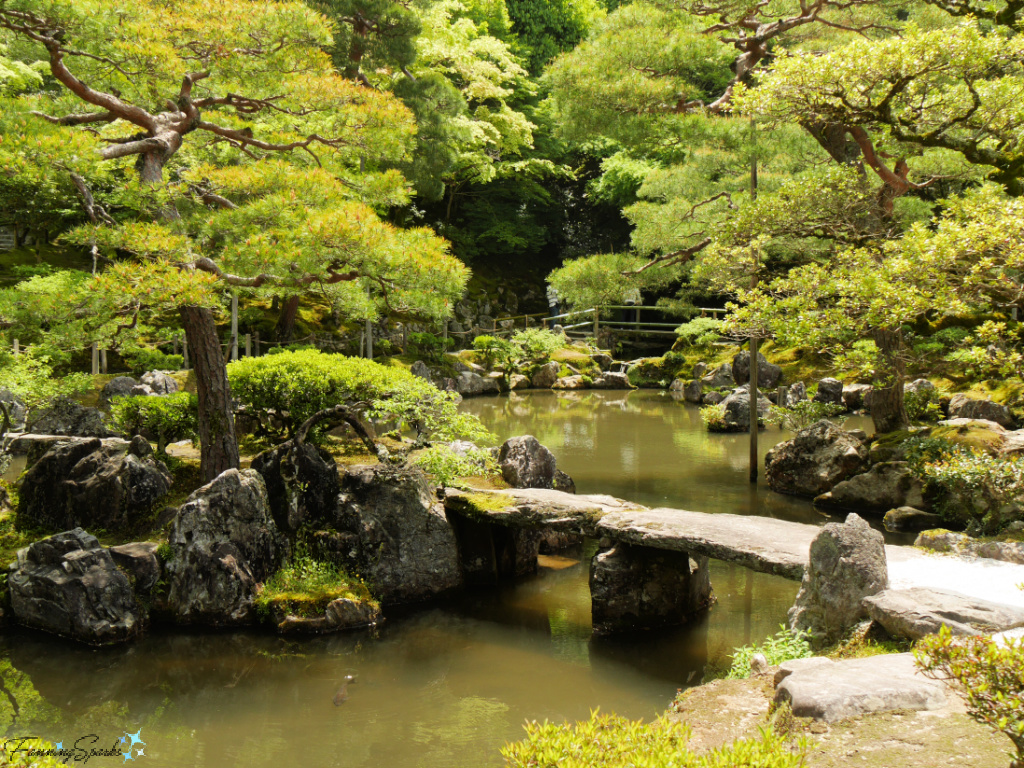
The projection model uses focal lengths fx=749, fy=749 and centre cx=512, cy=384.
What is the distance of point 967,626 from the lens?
4.67m

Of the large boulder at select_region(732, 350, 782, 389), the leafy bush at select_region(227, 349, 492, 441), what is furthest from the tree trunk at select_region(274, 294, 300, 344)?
the large boulder at select_region(732, 350, 782, 389)

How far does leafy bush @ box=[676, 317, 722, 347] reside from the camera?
78.4 ft

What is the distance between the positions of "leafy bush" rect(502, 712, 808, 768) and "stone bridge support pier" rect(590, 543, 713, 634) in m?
3.53

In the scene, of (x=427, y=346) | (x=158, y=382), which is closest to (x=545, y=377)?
(x=427, y=346)

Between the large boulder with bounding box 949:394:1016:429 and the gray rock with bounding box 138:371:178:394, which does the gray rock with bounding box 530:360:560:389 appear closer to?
the gray rock with bounding box 138:371:178:394

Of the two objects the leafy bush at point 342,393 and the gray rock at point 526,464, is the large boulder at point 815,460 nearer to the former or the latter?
the gray rock at point 526,464

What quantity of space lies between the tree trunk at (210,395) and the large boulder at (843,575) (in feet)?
20.0

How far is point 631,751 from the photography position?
3.15 m

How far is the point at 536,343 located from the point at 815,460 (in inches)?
574

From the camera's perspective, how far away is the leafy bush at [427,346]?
76.0ft

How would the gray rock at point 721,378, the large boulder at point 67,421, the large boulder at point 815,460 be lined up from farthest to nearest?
the gray rock at point 721,378
the large boulder at point 67,421
the large boulder at point 815,460

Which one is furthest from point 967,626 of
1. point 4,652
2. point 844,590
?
point 4,652

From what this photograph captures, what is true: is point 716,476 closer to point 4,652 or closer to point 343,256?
point 343,256

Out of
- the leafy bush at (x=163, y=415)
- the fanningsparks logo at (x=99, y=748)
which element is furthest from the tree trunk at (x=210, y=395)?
the fanningsparks logo at (x=99, y=748)
